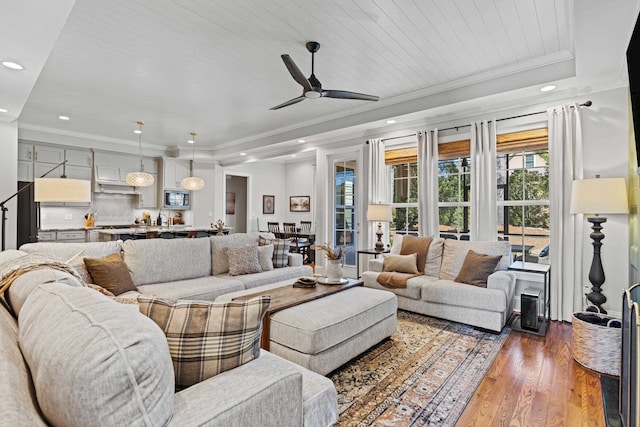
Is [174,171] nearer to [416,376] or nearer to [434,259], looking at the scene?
[434,259]

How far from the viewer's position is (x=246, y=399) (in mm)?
1067

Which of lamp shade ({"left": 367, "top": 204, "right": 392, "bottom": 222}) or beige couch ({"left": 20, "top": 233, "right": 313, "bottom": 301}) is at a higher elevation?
lamp shade ({"left": 367, "top": 204, "right": 392, "bottom": 222})

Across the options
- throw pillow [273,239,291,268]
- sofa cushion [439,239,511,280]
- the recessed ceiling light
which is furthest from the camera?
throw pillow [273,239,291,268]

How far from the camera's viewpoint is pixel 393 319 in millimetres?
3104

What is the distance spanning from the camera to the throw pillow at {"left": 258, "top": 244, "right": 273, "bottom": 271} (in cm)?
426

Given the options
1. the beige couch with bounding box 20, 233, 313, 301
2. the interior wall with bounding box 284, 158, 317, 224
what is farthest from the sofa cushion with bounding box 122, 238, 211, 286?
the interior wall with bounding box 284, 158, 317, 224

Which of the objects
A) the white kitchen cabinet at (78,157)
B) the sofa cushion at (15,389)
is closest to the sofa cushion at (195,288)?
the sofa cushion at (15,389)

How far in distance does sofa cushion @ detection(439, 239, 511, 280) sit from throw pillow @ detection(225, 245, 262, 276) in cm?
230

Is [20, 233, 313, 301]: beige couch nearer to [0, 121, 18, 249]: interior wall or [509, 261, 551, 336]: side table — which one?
[509, 261, 551, 336]: side table

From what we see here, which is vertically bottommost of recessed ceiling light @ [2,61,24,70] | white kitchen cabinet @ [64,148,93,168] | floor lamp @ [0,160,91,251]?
floor lamp @ [0,160,91,251]

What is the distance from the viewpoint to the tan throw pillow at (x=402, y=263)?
4.16 meters

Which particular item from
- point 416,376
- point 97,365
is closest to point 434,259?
point 416,376

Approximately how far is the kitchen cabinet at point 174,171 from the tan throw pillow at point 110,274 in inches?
210

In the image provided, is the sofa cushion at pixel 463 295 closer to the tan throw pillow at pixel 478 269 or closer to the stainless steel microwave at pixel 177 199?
the tan throw pillow at pixel 478 269
